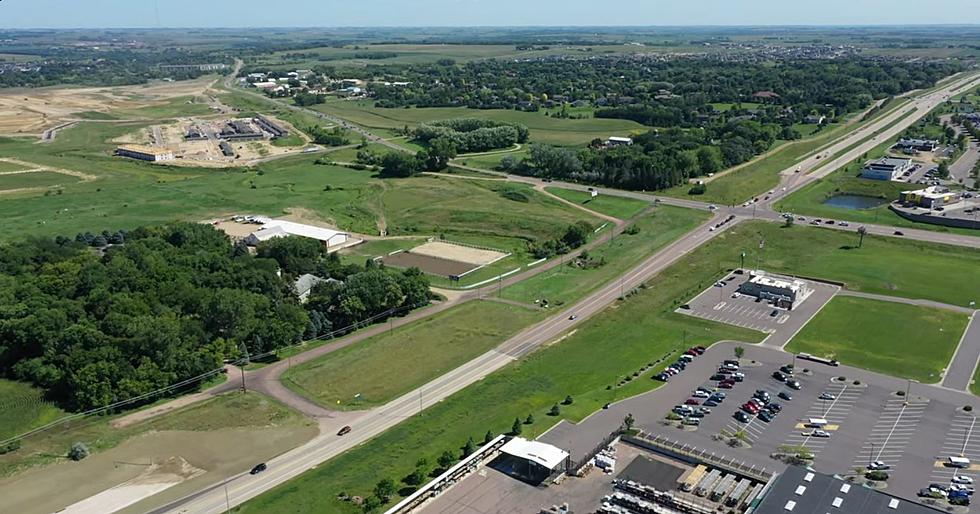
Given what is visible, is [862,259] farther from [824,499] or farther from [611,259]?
[824,499]

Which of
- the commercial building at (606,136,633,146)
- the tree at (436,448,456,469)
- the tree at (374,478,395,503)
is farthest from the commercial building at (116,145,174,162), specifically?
the tree at (374,478,395,503)

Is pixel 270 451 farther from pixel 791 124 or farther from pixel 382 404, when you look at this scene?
pixel 791 124

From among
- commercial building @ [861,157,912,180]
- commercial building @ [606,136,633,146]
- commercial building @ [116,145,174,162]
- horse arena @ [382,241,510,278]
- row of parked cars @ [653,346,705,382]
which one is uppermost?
commercial building @ [606,136,633,146]

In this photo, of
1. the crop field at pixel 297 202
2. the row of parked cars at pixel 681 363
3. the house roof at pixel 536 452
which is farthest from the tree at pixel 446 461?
the crop field at pixel 297 202

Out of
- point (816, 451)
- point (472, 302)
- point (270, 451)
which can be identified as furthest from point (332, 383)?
point (816, 451)

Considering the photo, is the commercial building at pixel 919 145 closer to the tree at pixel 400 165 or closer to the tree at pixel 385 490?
the tree at pixel 400 165

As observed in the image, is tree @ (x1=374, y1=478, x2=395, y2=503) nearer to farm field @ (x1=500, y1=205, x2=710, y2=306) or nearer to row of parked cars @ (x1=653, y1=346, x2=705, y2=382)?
row of parked cars @ (x1=653, y1=346, x2=705, y2=382)
